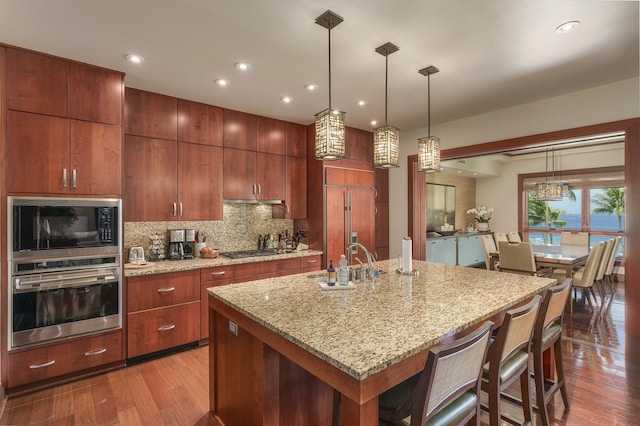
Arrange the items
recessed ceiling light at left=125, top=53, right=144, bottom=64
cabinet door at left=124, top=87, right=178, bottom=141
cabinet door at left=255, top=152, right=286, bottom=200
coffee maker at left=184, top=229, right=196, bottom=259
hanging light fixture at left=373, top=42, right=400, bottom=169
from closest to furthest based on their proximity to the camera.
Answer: hanging light fixture at left=373, top=42, right=400, bottom=169 < recessed ceiling light at left=125, top=53, right=144, bottom=64 < cabinet door at left=124, top=87, right=178, bottom=141 < coffee maker at left=184, top=229, right=196, bottom=259 < cabinet door at left=255, top=152, right=286, bottom=200

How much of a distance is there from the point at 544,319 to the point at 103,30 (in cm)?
338

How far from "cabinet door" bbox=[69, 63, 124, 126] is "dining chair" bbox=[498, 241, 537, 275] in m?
4.97

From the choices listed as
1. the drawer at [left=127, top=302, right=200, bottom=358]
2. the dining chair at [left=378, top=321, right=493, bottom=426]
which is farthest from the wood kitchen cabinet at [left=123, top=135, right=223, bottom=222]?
the dining chair at [left=378, top=321, right=493, bottom=426]

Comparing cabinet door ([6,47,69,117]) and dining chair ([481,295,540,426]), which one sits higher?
cabinet door ([6,47,69,117])

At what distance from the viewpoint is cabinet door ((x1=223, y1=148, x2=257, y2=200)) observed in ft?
12.4

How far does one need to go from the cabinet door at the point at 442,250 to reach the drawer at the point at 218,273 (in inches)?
167

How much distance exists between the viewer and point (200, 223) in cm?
388

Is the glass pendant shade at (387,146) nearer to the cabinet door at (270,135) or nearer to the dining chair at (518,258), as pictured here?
the cabinet door at (270,135)

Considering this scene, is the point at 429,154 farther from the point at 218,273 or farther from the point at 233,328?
A: the point at 218,273

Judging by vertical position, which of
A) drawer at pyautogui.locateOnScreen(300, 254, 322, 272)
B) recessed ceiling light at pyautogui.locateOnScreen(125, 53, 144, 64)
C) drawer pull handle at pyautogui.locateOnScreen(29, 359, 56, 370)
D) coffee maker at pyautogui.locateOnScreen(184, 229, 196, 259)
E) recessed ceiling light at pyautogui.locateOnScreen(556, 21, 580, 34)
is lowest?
drawer pull handle at pyautogui.locateOnScreen(29, 359, 56, 370)

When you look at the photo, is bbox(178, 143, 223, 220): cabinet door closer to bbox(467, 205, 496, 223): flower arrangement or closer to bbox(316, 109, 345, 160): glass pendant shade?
bbox(316, 109, 345, 160): glass pendant shade

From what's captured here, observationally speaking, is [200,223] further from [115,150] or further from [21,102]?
[21,102]

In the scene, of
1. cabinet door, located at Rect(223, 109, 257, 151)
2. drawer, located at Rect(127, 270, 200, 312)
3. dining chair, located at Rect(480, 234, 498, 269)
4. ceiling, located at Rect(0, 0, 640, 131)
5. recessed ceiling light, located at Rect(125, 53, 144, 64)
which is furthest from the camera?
dining chair, located at Rect(480, 234, 498, 269)

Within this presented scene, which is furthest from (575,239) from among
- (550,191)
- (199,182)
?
(199,182)
